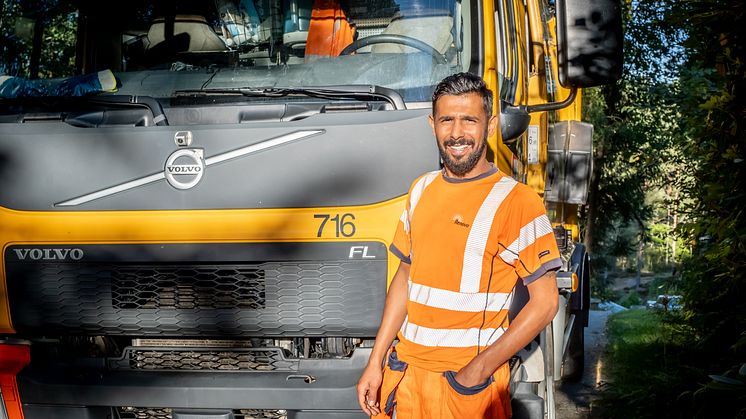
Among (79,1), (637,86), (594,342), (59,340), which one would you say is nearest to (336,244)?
(59,340)

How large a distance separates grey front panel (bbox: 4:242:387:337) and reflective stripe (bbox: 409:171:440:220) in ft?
1.74

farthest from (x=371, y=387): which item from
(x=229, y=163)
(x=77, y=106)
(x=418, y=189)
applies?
(x=77, y=106)

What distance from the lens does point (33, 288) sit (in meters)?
4.16

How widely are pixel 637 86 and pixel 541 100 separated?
1398cm

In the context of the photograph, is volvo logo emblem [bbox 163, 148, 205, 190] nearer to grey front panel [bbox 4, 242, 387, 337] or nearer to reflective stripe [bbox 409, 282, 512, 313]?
grey front panel [bbox 4, 242, 387, 337]

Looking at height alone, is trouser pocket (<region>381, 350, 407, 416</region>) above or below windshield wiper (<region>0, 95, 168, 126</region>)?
below

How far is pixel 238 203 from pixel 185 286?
461mm

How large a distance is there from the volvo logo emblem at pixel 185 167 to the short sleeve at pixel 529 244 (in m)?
1.44

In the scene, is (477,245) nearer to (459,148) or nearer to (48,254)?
(459,148)

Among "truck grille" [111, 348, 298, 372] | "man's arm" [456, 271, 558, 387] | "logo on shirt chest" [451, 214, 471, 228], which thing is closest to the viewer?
"man's arm" [456, 271, 558, 387]

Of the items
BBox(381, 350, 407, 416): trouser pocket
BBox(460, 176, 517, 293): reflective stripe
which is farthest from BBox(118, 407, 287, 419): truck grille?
BBox(460, 176, 517, 293): reflective stripe

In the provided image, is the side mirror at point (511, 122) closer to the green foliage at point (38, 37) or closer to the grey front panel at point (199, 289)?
the grey front panel at point (199, 289)

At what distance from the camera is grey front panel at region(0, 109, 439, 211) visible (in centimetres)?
379

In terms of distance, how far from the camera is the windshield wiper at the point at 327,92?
12.9 ft
